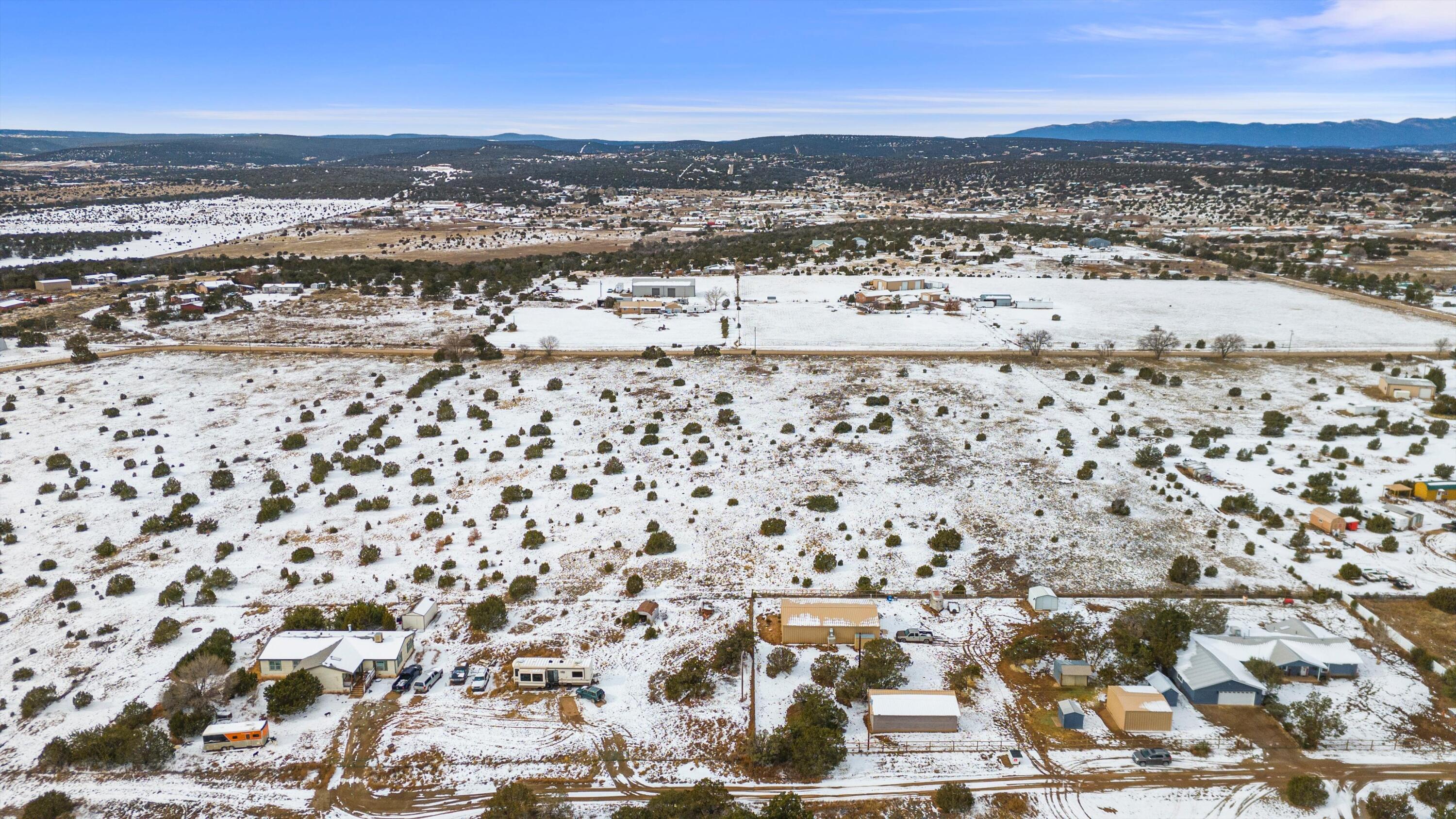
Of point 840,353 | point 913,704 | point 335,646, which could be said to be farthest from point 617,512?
point 840,353

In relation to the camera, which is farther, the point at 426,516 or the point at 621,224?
the point at 621,224

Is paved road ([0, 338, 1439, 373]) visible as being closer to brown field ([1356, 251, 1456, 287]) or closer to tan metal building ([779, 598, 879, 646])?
brown field ([1356, 251, 1456, 287])

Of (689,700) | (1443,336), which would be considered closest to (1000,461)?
(689,700)

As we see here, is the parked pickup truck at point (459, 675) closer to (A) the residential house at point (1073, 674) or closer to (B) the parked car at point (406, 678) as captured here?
(B) the parked car at point (406, 678)

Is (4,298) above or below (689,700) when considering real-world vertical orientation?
above

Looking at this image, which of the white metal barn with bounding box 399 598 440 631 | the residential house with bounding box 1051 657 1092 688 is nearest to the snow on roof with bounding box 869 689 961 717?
the residential house with bounding box 1051 657 1092 688

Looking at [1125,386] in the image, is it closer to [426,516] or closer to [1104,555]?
[1104,555]

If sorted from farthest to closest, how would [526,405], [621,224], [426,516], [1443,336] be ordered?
1. [621,224]
2. [1443,336]
3. [526,405]
4. [426,516]
